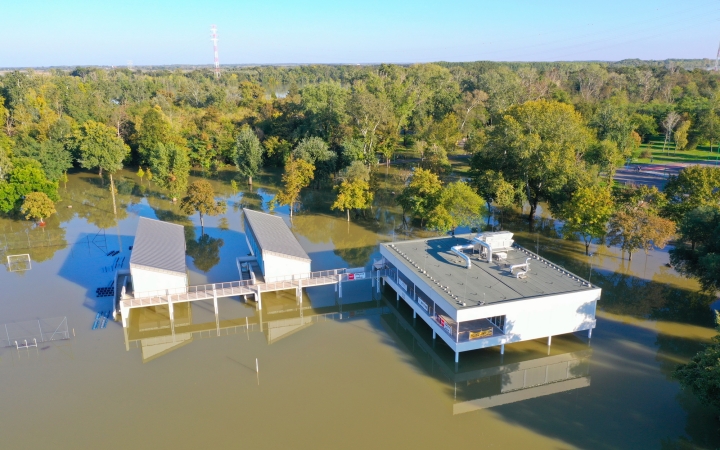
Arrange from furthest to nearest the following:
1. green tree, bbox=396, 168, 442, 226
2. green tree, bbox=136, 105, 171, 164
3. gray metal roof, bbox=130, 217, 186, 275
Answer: green tree, bbox=136, 105, 171, 164, green tree, bbox=396, 168, 442, 226, gray metal roof, bbox=130, 217, 186, 275

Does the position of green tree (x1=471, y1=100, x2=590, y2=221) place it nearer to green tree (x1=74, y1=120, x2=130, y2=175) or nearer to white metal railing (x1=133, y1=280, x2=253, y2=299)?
white metal railing (x1=133, y1=280, x2=253, y2=299)

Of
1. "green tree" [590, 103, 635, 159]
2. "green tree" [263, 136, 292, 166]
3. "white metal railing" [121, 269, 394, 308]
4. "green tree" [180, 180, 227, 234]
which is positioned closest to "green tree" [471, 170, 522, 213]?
"white metal railing" [121, 269, 394, 308]

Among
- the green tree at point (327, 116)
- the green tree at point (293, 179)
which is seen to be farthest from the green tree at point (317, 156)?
the green tree at point (327, 116)

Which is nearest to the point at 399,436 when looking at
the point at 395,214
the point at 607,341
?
the point at 607,341

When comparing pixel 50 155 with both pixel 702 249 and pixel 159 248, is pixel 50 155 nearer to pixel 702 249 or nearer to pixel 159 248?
pixel 159 248

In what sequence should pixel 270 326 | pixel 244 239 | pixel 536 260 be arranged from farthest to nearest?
1. pixel 244 239
2. pixel 536 260
3. pixel 270 326

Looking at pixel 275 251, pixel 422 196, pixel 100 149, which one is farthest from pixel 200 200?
pixel 100 149

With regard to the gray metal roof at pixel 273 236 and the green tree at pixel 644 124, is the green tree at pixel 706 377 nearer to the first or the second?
the gray metal roof at pixel 273 236

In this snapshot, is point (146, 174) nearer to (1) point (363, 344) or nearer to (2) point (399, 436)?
(1) point (363, 344)
